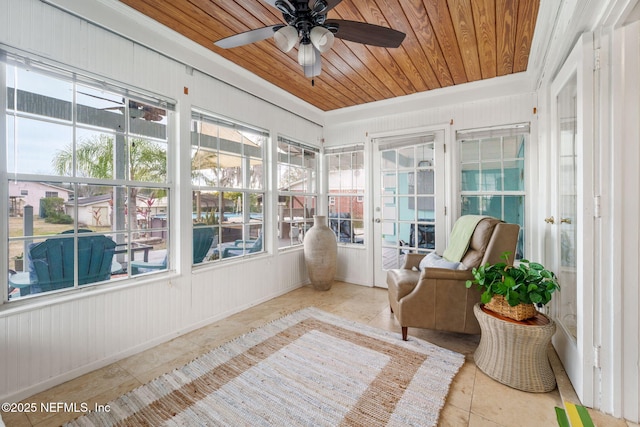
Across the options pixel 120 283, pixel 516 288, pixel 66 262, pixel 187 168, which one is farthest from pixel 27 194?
pixel 516 288

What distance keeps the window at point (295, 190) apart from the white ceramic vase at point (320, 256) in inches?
13.2

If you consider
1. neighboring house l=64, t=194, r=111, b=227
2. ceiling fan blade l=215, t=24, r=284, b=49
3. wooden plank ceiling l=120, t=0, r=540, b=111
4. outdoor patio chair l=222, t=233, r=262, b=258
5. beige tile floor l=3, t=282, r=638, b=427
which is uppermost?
wooden plank ceiling l=120, t=0, r=540, b=111

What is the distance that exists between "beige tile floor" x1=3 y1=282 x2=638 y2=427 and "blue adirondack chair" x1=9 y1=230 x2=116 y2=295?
0.64m

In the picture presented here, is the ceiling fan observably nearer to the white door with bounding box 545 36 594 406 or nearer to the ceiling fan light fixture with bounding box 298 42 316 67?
the ceiling fan light fixture with bounding box 298 42 316 67

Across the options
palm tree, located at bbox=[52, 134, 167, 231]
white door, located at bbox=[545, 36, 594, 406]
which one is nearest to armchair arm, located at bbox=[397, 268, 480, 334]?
white door, located at bbox=[545, 36, 594, 406]

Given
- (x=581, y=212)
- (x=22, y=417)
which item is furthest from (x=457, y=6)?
(x=22, y=417)

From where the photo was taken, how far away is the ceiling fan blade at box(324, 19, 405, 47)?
5.42ft

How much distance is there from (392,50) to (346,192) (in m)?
2.09

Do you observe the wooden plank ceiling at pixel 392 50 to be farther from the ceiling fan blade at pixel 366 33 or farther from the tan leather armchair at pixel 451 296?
the tan leather armchair at pixel 451 296

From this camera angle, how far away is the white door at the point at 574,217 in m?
1.55

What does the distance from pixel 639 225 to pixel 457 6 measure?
1.71 meters

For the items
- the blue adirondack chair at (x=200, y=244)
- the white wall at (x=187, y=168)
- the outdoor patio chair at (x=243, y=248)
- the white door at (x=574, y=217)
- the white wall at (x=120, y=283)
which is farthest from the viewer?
the outdoor patio chair at (x=243, y=248)

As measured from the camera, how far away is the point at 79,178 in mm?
1952

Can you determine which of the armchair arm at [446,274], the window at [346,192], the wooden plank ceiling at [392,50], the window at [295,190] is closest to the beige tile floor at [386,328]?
the armchair arm at [446,274]
